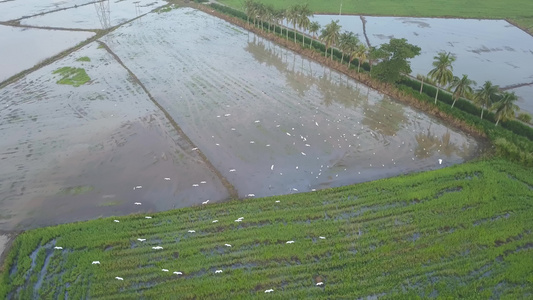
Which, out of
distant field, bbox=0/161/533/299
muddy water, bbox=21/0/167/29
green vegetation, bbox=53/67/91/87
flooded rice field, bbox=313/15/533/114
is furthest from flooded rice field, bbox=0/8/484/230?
muddy water, bbox=21/0/167/29

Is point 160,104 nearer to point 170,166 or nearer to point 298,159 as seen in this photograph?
point 170,166

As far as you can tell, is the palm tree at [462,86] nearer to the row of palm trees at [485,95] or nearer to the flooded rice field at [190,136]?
the row of palm trees at [485,95]

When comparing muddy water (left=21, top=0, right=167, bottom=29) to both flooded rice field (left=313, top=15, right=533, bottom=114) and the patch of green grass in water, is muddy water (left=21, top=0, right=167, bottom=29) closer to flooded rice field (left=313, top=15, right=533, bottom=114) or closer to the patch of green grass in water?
flooded rice field (left=313, top=15, right=533, bottom=114)

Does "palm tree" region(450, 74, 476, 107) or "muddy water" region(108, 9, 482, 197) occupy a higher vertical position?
"palm tree" region(450, 74, 476, 107)

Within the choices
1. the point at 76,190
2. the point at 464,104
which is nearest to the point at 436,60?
the point at 464,104

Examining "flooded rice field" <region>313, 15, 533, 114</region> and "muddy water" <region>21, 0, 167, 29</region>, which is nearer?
"flooded rice field" <region>313, 15, 533, 114</region>

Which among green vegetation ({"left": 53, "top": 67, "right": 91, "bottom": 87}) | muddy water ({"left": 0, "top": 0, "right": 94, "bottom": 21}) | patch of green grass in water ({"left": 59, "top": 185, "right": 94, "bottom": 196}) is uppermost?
muddy water ({"left": 0, "top": 0, "right": 94, "bottom": 21})

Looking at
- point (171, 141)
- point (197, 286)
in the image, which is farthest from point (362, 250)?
point (171, 141)
